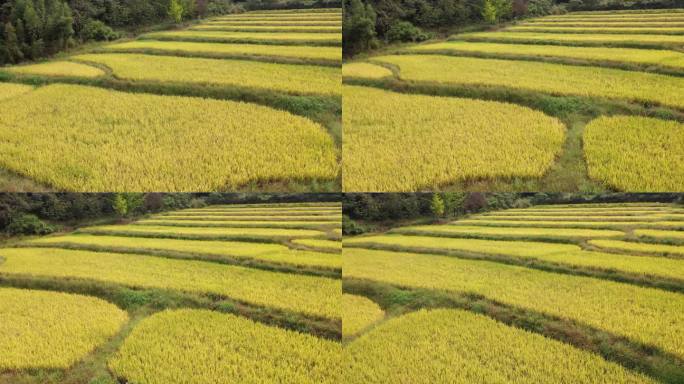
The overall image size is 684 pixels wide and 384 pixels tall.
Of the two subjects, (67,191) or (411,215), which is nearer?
(67,191)

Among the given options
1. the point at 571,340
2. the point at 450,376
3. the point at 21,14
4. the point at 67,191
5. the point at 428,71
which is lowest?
the point at 450,376

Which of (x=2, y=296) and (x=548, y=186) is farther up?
(x=548, y=186)

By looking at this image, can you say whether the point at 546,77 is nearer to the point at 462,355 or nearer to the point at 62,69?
the point at 462,355

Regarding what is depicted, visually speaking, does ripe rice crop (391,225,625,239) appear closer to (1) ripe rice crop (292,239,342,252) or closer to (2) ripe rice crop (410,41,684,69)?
(1) ripe rice crop (292,239,342,252)

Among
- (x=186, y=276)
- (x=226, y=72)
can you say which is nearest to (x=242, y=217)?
(x=186, y=276)

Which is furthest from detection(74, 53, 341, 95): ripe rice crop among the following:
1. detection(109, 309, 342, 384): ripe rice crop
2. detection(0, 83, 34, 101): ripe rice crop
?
detection(109, 309, 342, 384): ripe rice crop

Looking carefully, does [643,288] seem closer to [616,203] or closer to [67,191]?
[616,203]

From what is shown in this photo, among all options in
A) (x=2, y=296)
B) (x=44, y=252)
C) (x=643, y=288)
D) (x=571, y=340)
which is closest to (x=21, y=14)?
(x=44, y=252)
